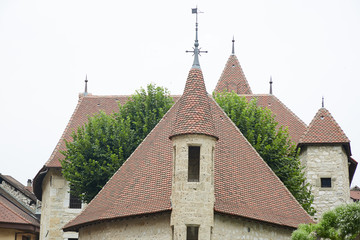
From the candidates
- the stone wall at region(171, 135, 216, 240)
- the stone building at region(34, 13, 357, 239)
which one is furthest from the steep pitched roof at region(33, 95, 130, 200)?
the stone wall at region(171, 135, 216, 240)

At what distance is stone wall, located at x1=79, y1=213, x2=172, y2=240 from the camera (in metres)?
28.9

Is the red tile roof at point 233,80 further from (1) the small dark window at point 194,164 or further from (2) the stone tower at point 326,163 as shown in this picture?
(1) the small dark window at point 194,164

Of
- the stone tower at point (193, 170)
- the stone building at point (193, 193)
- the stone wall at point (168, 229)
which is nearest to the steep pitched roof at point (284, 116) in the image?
the stone building at point (193, 193)

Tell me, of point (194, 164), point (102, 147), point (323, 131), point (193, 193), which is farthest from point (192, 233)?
point (323, 131)

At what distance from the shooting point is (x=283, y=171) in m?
36.8

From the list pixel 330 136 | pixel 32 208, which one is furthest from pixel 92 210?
pixel 32 208

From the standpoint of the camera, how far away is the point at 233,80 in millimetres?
53969

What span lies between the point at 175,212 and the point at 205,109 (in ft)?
13.3

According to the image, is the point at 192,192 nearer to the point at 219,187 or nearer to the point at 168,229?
the point at 168,229

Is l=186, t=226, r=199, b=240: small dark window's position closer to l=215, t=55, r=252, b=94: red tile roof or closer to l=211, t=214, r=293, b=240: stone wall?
l=211, t=214, r=293, b=240: stone wall

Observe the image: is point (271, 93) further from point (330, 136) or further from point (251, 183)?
point (251, 183)

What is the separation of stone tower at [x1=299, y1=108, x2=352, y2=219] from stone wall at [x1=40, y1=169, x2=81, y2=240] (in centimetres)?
1327

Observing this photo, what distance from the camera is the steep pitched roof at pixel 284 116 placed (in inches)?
1797

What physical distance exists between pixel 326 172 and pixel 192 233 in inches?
596
